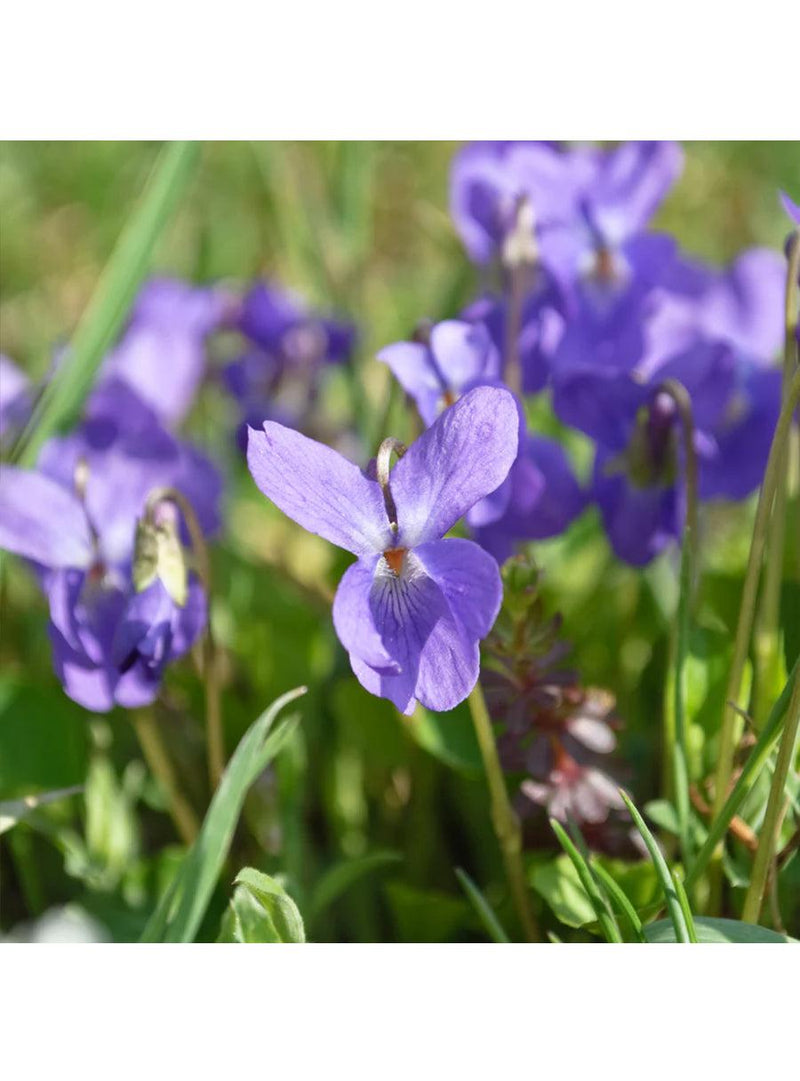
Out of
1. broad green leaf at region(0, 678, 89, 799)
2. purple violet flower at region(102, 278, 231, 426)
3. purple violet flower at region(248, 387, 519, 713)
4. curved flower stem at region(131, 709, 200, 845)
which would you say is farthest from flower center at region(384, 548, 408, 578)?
purple violet flower at region(102, 278, 231, 426)

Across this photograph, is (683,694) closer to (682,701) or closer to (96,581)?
(682,701)

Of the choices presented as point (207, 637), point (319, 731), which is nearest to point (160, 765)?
point (207, 637)

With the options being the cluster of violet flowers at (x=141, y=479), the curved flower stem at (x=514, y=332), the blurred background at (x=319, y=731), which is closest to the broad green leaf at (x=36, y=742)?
the blurred background at (x=319, y=731)

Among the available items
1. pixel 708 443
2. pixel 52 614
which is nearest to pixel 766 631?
pixel 708 443

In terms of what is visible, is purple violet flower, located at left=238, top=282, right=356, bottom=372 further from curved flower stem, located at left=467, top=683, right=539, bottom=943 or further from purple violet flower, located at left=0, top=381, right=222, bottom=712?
curved flower stem, located at left=467, top=683, right=539, bottom=943

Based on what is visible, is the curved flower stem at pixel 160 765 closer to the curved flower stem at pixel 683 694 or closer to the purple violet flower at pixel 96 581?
the purple violet flower at pixel 96 581

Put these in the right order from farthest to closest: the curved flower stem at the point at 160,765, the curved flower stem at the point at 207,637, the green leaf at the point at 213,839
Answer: the curved flower stem at the point at 160,765 → the curved flower stem at the point at 207,637 → the green leaf at the point at 213,839

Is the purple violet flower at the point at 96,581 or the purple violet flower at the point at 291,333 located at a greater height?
the purple violet flower at the point at 291,333
